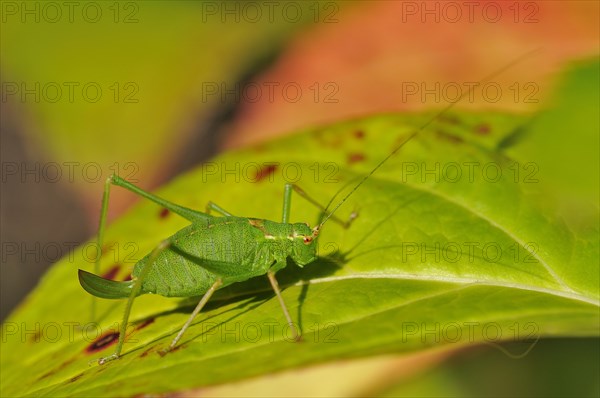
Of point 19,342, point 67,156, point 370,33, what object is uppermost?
point 67,156

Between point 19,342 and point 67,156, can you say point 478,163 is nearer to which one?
point 19,342

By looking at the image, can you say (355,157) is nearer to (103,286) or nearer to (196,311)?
(196,311)

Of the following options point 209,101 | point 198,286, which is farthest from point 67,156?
point 198,286

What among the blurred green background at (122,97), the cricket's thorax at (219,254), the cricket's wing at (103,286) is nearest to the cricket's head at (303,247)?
the cricket's thorax at (219,254)

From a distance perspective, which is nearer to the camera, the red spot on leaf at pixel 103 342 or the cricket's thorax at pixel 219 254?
the red spot on leaf at pixel 103 342

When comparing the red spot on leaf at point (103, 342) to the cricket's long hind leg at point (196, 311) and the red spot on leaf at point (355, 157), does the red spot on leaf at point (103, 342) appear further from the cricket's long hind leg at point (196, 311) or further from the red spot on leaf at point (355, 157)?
the red spot on leaf at point (355, 157)

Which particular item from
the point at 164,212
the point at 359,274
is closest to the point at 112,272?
the point at 164,212

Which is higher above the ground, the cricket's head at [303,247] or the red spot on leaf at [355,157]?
the red spot on leaf at [355,157]
